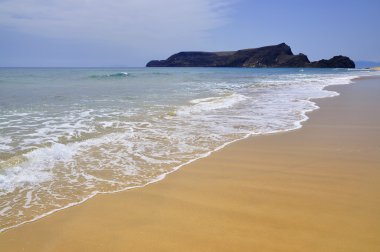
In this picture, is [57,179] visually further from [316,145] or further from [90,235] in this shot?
[316,145]

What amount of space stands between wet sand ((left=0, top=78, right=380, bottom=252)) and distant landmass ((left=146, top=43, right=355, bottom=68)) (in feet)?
380

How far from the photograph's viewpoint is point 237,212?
290 centimetres

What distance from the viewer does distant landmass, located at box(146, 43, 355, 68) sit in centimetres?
11126

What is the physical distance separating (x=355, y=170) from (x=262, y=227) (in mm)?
2036

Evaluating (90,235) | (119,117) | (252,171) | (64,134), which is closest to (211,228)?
(90,235)

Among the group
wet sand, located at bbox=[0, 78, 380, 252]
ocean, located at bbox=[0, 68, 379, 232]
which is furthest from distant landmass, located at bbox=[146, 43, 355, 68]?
wet sand, located at bbox=[0, 78, 380, 252]

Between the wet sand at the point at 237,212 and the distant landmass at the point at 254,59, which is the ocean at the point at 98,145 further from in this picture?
the distant landmass at the point at 254,59

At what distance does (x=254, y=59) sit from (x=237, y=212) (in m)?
140

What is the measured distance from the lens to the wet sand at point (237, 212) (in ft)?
7.89

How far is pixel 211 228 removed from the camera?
8.55 feet

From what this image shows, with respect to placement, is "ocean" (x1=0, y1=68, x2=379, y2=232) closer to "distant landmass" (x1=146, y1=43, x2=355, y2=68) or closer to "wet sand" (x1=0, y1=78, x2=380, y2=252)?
"wet sand" (x1=0, y1=78, x2=380, y2=252)

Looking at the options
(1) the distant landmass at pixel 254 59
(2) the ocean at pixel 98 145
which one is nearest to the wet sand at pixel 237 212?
(2) the ocean at pixel 98 145

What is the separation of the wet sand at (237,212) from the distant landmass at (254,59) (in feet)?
380

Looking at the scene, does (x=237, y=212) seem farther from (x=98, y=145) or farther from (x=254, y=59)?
(x=254, y=59)
